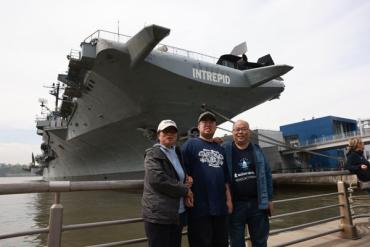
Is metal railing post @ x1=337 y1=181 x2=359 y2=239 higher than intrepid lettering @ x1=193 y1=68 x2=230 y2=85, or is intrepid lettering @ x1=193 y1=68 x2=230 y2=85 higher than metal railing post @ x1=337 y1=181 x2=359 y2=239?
intrepid lettering @ x1=193 y1=68 x2=230 y2=85

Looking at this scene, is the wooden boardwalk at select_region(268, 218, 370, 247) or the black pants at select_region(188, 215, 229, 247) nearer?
the black pants at select_region(188, 215, 229, 247)

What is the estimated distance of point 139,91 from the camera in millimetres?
14562

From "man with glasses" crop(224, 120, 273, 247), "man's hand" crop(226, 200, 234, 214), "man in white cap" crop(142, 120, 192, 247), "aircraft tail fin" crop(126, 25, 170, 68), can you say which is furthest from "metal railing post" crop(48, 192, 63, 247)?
"aircraft tail fin" crop(126, 25, 170, 68)

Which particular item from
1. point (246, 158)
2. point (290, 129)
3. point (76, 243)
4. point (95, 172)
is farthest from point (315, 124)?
point (246, 158)

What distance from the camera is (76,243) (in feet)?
23.2

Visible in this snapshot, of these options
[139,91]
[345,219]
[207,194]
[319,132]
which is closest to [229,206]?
[207,194]

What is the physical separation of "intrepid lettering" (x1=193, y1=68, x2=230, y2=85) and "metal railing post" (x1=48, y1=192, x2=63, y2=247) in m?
12.6

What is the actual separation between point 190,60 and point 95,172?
36.9 feet

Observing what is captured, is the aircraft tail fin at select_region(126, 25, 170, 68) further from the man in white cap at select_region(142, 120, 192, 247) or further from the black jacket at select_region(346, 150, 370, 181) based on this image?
the man in white cap at select_region(142, 120, 192, 247)

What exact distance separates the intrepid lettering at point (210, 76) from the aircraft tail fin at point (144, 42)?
3042 millimetres

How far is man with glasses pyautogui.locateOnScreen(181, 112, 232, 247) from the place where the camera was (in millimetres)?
2420

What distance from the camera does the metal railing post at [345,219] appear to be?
4035 millimetres

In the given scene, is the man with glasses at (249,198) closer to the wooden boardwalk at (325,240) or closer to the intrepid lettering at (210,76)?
the wooden boardwalk at (325,240)

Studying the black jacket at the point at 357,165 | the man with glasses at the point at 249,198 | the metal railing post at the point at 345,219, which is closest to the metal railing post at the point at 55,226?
the man with glasses at the point at 249,198
